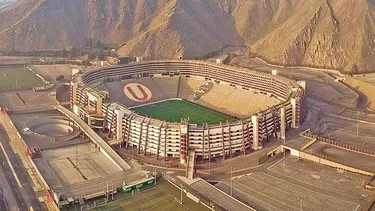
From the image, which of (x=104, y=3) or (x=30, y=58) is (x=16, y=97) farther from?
(x=104, y=3)

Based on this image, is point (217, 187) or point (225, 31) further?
point (225, 31)

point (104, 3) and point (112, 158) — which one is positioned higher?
point (104, 3)

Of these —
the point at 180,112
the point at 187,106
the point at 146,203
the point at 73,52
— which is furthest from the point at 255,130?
the point at 73,52

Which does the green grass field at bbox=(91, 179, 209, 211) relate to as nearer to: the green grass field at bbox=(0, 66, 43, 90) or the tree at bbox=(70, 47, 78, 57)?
the green grass field at bbox=(0, 66, 43, 90)

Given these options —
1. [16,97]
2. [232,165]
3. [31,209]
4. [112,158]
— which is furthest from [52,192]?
[16,97]

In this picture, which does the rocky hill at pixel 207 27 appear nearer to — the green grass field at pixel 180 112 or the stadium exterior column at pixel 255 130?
the green grass field at pixel 180 112

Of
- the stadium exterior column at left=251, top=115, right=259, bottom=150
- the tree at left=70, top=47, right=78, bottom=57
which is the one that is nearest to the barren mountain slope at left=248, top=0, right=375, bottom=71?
the tree at left=70, top=47, right=78, bottom=57

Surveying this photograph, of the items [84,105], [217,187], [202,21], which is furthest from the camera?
[202,21]
